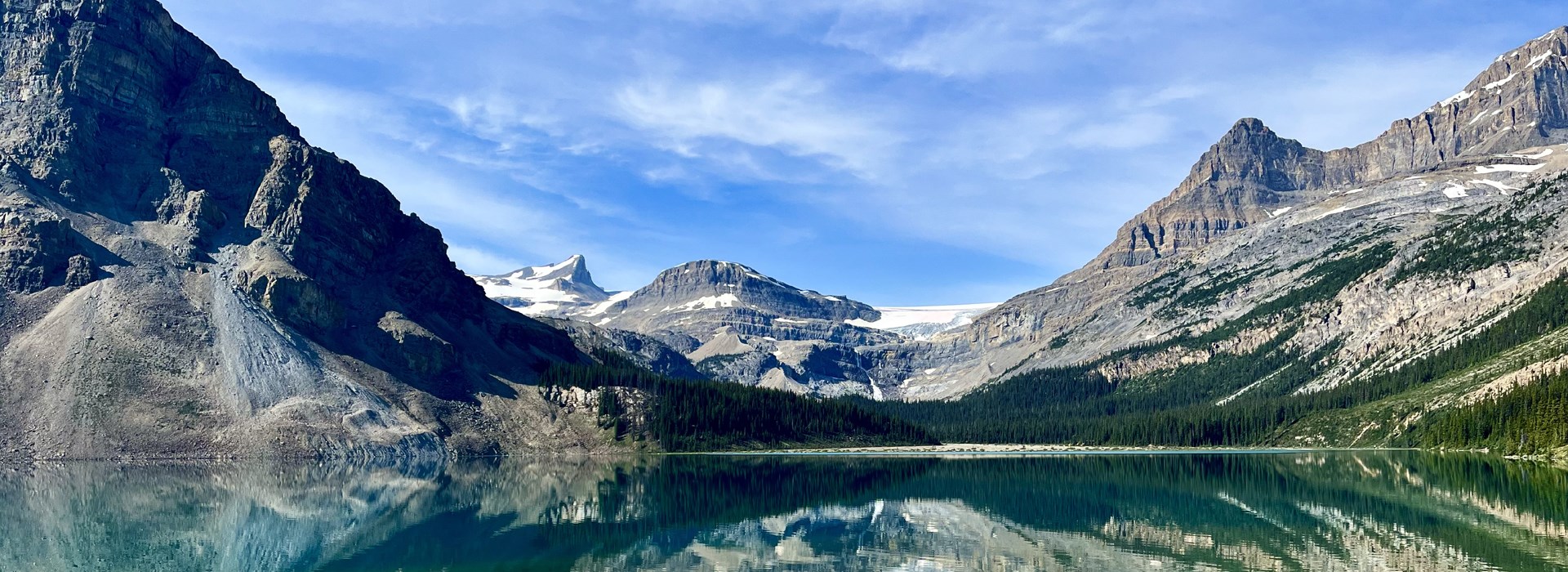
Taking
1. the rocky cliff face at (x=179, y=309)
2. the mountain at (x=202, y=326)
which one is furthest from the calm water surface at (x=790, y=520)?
the rocky cliff face at (x=179, y=309)

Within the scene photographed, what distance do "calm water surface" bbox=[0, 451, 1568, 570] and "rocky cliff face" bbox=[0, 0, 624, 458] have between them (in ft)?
68.2

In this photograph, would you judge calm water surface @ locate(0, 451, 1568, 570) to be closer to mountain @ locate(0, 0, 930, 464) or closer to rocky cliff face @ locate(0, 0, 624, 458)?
mountain @ locate(0, 0, 930, 464)

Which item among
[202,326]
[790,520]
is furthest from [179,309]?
[790,520]

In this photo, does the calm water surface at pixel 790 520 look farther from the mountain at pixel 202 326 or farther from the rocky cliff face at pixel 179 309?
the rocky cliff face at pixel 179 309

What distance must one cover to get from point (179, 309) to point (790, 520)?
398 feet

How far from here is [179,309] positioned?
15700 centimetres

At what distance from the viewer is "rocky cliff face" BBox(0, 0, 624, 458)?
138000 millimetres

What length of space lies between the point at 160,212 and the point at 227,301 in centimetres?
3297

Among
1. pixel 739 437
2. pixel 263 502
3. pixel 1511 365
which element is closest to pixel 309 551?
pixel 263 502

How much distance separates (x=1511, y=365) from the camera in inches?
6373

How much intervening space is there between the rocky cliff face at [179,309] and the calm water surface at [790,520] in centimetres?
2078

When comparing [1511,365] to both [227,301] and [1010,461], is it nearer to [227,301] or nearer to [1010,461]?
[1010,461]

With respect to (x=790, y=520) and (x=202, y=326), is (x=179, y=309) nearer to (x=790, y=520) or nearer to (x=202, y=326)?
(x=202, y=326)

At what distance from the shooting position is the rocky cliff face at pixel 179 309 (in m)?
138
